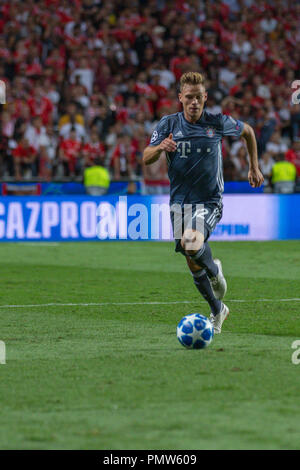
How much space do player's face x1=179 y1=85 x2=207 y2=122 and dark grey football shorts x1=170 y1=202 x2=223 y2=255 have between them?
2.62 ft

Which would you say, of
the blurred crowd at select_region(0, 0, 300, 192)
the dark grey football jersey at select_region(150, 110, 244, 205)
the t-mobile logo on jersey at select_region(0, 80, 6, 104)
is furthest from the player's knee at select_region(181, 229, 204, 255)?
the t-mobile logo on jersey at select_region(0, 80, 6, 104)

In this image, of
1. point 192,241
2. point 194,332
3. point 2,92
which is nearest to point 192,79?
point 192,241

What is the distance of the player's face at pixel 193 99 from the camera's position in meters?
8.29

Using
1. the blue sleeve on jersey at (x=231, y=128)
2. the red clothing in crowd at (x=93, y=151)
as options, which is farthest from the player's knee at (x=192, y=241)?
the red clothing in crowd at (x=93, y=151)

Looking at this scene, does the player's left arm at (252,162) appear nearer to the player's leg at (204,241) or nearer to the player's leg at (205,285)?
the player's leg at (204,241)

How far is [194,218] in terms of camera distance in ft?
27.8

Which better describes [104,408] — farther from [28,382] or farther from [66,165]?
[66,165]

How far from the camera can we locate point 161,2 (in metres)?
27.5

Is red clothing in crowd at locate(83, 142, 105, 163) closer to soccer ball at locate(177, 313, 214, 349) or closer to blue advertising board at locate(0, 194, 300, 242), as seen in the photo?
blue advertising board at locate(0, 194, 300, 242)

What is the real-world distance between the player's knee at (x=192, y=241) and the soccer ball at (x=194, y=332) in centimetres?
78

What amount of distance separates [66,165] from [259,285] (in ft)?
33.1

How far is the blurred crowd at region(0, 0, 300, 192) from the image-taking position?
866 inches

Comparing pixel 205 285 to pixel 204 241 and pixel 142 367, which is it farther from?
pixel 142 367

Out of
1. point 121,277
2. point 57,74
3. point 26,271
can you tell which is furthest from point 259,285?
point 57,74
